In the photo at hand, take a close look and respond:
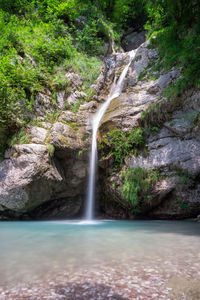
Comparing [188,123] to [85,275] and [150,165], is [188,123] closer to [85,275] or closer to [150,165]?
[150,165]

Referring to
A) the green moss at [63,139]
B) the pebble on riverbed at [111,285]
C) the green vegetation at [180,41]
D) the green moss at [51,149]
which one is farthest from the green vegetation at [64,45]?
the pebble on riverbed at [111,285]

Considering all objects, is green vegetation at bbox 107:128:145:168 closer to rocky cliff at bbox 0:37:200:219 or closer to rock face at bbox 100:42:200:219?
rocky cliff at bbox 0:37:200:219

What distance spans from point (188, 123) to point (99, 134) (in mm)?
3543

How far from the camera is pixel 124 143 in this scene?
7613 mm

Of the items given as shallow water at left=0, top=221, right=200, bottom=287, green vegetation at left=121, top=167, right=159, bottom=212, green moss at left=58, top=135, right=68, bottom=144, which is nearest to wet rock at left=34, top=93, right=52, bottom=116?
green moss at left=58, top=135, right=68, bottom=144

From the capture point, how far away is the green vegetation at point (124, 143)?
24.8 ft

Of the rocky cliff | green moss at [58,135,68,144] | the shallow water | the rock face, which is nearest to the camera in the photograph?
the shallow water

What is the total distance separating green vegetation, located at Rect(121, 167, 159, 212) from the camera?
681cm

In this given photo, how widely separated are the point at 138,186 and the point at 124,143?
5.99 feet

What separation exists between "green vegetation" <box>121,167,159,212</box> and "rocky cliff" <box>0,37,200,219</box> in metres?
0.12

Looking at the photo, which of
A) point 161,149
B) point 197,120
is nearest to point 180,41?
point 197,120

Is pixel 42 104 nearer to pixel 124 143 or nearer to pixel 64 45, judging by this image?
pixel 124 143

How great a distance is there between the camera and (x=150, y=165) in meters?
7.08

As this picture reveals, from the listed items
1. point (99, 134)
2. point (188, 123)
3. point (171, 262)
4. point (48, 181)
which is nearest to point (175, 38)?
point (188, 123)
